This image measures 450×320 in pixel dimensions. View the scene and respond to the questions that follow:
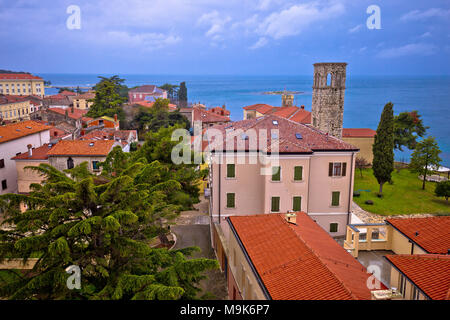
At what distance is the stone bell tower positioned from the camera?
116 ft

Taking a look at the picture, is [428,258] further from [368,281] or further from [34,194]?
[34,194]

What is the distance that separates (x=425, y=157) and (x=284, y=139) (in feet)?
76.7

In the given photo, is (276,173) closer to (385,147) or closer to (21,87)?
(385,147)

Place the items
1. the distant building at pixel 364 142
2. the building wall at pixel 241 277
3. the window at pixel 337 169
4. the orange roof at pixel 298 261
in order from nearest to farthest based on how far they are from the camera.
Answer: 1. the orange roof at pixel 298 261
2. the building wall at pixel 241 277
3. the window at pixel 337 169
4. the distant building at pixel 364 142

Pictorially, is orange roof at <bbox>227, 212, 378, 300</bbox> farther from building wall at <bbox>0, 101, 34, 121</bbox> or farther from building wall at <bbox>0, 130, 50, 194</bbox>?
building wall at <bbox>0, 101, 34, 121</bbox>

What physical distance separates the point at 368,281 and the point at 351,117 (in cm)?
11478

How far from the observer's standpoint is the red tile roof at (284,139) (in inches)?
823

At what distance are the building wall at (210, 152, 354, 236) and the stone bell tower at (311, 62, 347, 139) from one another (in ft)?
48.7

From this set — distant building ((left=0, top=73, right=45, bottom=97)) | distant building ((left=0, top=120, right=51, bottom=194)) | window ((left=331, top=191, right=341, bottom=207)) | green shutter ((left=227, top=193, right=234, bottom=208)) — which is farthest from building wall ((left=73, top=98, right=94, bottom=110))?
window ((left=331, top=191, right=341, bottom=207))

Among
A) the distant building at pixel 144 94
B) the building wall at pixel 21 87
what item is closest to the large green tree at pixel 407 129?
the distant building at pixel 144 94

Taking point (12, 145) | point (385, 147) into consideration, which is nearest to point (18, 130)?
point (12, 145)

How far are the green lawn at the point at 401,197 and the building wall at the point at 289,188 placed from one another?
943 centimetres

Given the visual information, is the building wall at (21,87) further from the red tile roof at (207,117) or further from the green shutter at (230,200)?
the green shutter at (230,200)

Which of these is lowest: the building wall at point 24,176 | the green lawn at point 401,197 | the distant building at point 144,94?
the green lawn at point 401,197
